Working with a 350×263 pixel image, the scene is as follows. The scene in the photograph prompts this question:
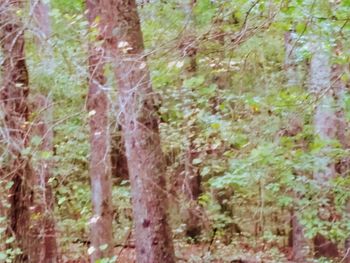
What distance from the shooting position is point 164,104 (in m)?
7.99

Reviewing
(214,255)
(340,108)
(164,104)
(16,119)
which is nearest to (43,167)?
(16,119)

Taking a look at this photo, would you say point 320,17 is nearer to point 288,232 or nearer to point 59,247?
point 59,247

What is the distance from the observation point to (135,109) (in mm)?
5723

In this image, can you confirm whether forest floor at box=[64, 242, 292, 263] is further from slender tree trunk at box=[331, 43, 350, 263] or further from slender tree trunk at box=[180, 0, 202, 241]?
slender tree trunk at box=[331, 43, 350, 263]

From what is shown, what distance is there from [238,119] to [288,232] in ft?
34.6

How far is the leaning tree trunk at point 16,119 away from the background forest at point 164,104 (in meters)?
0.02

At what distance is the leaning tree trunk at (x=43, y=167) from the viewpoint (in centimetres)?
562

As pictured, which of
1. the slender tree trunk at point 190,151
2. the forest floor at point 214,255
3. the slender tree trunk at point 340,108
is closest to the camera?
the slender tree trunk at point 190,151

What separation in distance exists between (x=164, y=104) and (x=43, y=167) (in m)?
2.61

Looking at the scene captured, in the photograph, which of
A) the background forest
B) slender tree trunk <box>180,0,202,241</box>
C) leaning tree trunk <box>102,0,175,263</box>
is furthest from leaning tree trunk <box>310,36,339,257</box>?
leaning tree trunk <box>102,0,175,263</box>

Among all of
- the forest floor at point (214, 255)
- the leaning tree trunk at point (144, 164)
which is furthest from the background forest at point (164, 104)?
the forest floor at point (214, 255)

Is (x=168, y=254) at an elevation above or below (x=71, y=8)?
below

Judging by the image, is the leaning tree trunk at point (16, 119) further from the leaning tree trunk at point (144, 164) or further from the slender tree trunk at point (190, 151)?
the slender tree trunk at point (190, 151)

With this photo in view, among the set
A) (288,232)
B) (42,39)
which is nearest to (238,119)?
(42,39)
